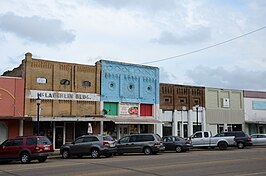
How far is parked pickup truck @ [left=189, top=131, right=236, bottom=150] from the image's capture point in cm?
3431

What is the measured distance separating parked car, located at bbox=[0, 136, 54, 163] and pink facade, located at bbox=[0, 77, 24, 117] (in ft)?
23.4

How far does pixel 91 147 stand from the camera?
26781 mm

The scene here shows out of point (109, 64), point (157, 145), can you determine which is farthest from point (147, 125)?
point (157, 145)

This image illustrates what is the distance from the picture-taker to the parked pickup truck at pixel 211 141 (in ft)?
113

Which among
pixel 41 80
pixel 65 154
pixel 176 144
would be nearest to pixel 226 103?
pixel 176 144

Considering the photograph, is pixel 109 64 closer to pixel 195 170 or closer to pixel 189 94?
pixel 189 94

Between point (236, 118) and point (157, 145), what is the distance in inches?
876

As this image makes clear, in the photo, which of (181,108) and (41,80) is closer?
(41,80)

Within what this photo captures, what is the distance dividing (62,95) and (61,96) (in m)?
0.13

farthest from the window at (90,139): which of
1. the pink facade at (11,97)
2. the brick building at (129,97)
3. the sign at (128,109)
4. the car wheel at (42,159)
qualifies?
the sign at (128,109)

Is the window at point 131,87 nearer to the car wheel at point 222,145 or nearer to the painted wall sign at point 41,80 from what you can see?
the painted wall sign at point 41,80

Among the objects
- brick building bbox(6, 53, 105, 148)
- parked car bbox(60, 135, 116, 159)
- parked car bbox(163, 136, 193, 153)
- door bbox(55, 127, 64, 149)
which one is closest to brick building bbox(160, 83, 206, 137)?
brick building bbox(6, 53, 105, 148)

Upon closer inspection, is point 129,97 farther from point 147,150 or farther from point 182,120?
point 147,150

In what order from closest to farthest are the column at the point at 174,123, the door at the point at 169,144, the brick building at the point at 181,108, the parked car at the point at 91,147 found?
the parked car at the point at 91,147, the door at the point at 169,144, the brick building at the point at 181,108, the column at the point at 174,123
